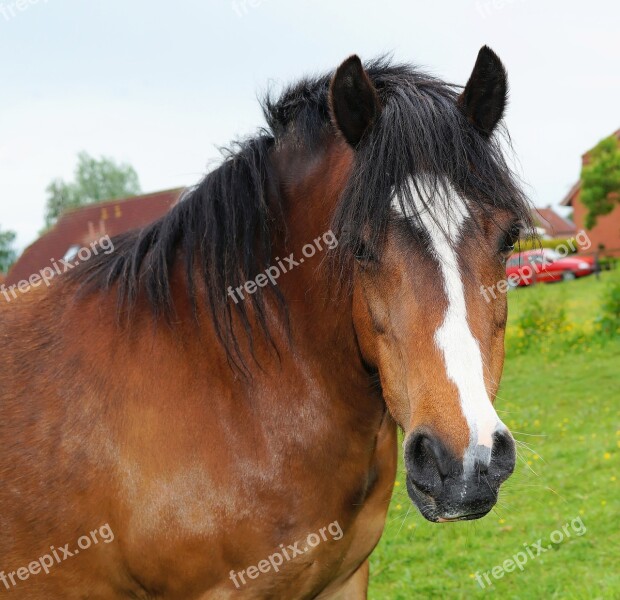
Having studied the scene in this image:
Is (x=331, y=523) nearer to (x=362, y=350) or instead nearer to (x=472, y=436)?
(x=362, y=350)

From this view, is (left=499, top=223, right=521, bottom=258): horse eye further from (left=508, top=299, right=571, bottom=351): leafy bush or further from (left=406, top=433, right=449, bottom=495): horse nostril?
(left=508, top=299, right=571, bottom=351): leafy bush

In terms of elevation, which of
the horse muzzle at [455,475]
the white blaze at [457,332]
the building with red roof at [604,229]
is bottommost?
the building with red roof at [604,229]

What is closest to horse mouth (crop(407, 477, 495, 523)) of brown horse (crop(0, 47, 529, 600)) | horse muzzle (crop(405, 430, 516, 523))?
horse muzzle (crop(405, 430, 516, 523))

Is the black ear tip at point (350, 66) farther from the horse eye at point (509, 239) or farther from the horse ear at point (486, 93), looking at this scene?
the horse eye at point (509, 239)

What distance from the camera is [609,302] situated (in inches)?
516

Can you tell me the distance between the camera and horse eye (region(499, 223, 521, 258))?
2320 mm

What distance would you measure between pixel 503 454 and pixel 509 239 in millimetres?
795

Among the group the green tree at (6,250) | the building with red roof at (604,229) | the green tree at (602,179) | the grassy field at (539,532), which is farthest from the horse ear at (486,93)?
the green tree at (6,250)

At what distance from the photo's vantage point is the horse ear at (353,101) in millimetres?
2320

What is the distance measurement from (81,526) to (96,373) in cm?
60

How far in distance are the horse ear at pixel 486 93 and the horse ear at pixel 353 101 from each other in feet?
1.09

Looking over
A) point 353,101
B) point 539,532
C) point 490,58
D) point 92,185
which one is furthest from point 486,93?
point 92,185

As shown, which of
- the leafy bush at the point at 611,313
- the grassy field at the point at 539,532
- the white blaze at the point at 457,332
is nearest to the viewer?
the white blaze at the point at 457,332

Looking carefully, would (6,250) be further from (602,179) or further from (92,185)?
(602,179)
